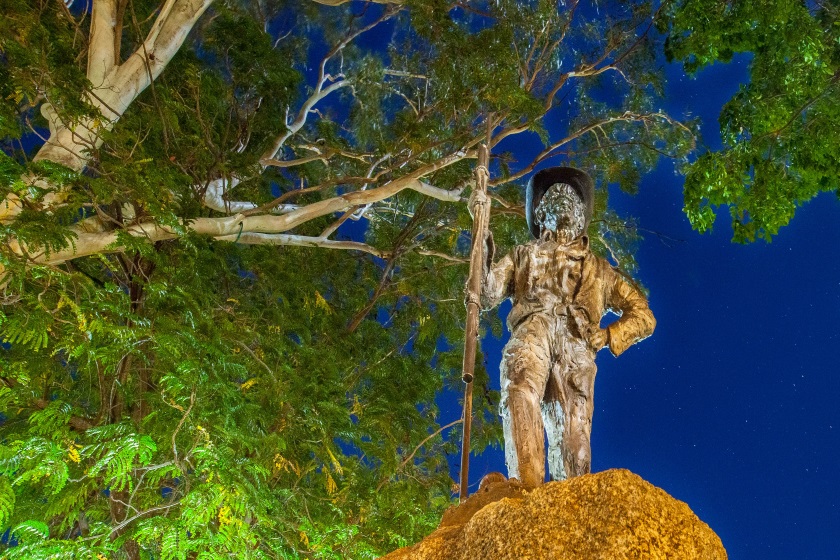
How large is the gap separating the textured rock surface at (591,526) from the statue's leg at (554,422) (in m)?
1.65

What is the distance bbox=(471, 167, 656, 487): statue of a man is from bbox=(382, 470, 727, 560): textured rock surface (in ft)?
3.66

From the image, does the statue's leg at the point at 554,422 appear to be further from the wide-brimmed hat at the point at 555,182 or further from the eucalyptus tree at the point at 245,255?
the eucalyptus tree at the point at 245,255

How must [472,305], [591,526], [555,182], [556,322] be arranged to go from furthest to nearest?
[555,182]
[556,322]
[472,305]
[591,526]

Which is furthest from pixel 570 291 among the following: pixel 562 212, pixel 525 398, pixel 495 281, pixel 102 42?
pixel 102 42

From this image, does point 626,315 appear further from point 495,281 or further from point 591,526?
point 591,526

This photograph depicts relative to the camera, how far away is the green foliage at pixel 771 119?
7723mm

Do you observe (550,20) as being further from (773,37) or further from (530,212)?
(530,212)

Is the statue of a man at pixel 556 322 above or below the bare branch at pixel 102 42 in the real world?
below

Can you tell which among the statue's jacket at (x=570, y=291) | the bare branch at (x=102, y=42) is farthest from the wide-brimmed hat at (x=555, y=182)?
the bare branch at (x=102, y=42)

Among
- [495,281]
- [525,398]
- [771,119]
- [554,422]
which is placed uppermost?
[771,119]

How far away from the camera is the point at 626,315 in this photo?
17.4ft

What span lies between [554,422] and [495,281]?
97cm

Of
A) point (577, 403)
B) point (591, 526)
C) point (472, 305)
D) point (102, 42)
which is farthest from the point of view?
point (102, 42)

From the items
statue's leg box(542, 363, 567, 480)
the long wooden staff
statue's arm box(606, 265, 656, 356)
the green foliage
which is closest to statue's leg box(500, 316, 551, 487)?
statue's leg box(542, 363, 567, 480)
